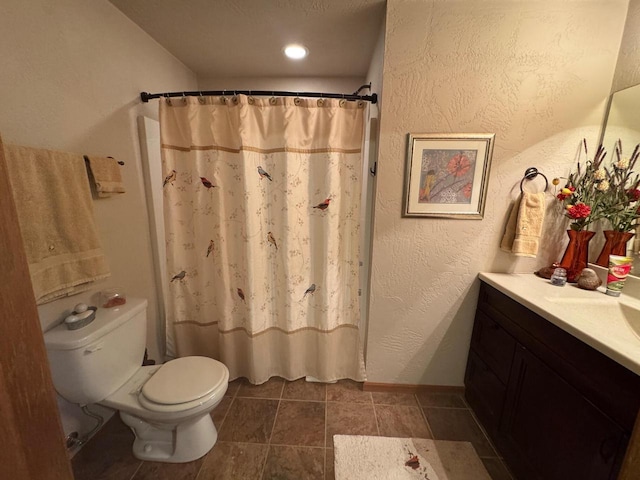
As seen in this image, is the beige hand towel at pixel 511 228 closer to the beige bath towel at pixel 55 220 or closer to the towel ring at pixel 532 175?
the towel ring at pixel 532 175

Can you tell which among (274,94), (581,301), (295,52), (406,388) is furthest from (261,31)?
(406,388)

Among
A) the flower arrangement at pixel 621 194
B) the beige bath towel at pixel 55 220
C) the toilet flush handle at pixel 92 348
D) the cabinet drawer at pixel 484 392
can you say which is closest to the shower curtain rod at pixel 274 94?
the beige bath towel at pixel 55 220

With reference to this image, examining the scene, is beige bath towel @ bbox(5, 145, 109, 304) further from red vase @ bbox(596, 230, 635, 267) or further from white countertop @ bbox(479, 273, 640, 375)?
red vase @ bbox(596, 230, 635, 267)

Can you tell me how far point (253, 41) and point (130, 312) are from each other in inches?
72.4

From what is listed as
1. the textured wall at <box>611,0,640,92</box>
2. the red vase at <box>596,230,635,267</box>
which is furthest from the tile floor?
the textured wall at <box>611,0,640,92</box>

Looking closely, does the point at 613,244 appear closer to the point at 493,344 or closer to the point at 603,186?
the point at 603,186

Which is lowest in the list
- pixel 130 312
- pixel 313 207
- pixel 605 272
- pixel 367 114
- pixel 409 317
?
pixel 409 317

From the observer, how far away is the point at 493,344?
4.52ft

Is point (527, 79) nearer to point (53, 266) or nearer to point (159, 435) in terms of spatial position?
point (53, 266)

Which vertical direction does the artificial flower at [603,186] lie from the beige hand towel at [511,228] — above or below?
above

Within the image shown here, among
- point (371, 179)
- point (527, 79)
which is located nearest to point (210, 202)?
point (371, 179)

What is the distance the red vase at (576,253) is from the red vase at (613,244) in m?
0.06

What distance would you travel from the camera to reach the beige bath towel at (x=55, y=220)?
98 centimetres

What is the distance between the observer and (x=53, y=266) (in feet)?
3.54
